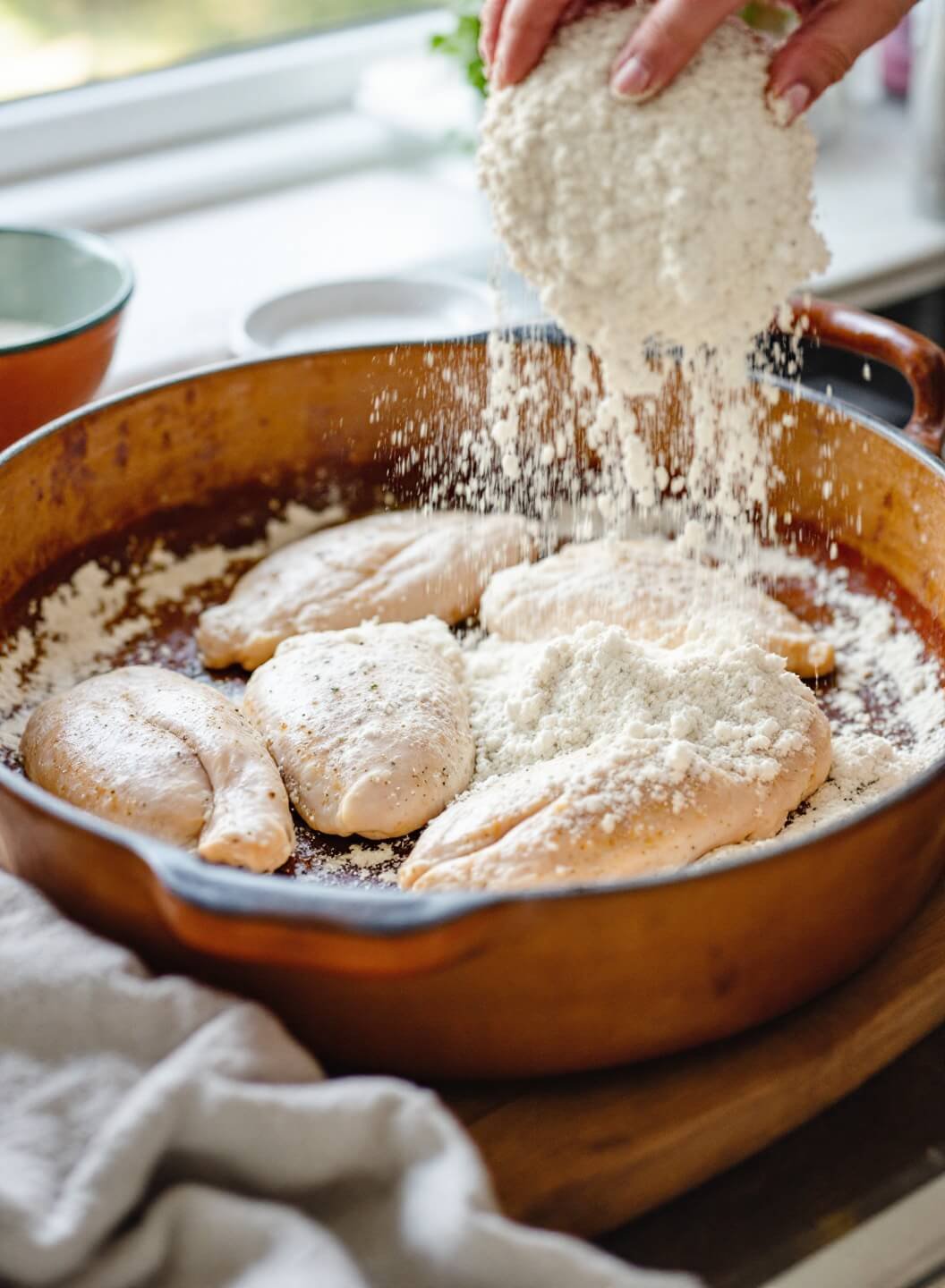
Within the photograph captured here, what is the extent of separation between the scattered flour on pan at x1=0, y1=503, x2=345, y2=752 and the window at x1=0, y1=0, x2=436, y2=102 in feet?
2.96

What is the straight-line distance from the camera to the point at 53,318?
132 cm

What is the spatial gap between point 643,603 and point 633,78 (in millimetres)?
396

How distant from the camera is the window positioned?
5.79ft

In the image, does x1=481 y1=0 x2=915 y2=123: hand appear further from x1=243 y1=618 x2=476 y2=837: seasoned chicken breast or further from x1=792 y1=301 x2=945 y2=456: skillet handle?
x1=243 y1=618 x2=476 y2=837: seasoned chicken breast

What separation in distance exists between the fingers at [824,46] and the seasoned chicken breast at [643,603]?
0.37 m

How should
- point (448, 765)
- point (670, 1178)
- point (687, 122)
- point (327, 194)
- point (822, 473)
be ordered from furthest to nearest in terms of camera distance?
1. point (327, 194)
2. point (822, 473)
3. point (448, 765)
4. point (687, 122)
5. point (670, 1178)

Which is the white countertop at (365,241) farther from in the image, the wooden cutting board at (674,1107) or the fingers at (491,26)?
the wooden cutting board at (674,1107)

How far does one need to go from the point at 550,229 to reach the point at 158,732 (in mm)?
412

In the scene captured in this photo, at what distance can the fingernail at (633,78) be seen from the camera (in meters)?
0.81

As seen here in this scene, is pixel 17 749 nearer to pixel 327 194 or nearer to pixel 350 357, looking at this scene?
pixel 350 357

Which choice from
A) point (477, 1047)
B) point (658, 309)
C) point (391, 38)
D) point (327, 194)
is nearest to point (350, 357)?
point (658, 309)

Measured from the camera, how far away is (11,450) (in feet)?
3.40

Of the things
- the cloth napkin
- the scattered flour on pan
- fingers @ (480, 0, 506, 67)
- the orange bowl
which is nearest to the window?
the orange bowl

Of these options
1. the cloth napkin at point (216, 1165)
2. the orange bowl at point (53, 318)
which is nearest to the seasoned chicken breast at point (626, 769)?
the cloth napkin at point (216, 1165)
